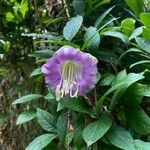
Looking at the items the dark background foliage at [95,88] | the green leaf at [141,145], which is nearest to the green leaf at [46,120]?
the dark background foliage at [95,88]

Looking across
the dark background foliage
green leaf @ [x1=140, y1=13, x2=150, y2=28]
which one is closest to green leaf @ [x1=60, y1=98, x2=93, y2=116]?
the dark background foliage

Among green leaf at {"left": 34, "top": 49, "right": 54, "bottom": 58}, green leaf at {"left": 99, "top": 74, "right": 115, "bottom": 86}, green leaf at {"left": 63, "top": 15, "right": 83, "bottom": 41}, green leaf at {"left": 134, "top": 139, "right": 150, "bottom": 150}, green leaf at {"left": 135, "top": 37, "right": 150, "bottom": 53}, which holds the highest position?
green leaf at {"left": 63, "top": 15, "right": 83, "bottom": 41}

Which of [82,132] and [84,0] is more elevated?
[84,0]

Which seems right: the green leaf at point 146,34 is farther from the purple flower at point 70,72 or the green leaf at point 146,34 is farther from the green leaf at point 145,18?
the purple flower at point 70,72

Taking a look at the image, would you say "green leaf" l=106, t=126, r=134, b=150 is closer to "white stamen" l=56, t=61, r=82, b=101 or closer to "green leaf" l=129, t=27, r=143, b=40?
"white stamen" l=56, t=61, r=82, b=101

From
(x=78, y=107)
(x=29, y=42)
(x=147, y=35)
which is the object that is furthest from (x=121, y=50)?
(x=29, y=42)

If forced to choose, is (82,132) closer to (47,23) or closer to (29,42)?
(47,23)
